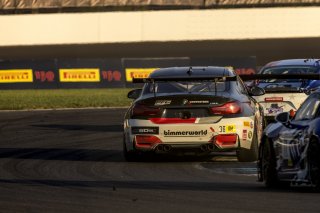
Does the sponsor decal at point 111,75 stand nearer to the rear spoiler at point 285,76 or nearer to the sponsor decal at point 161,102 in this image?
the rear spoiler at point 285,76

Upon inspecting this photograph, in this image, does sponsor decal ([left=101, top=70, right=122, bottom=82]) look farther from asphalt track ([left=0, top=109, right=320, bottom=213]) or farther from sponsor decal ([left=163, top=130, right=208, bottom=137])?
sponsor decal ([left=163, top=130, right=208, bottom=137])

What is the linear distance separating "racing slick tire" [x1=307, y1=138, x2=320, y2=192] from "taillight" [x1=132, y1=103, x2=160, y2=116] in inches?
201

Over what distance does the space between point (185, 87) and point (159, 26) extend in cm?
4122

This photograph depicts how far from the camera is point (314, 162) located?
39.3 ft

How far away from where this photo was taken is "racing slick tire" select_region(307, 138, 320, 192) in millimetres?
11891

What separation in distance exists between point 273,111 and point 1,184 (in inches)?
383

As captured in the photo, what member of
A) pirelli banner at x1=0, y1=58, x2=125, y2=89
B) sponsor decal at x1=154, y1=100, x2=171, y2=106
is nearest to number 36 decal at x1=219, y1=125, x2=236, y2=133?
sponsor decal at x1=154, y1=100, x2=171, y2=106

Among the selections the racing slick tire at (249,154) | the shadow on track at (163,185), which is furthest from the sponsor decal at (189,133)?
the shadow on track at (163,185)

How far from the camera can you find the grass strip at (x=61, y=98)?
1400 inches

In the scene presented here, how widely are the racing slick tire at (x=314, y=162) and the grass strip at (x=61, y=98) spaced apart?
75.9 feet

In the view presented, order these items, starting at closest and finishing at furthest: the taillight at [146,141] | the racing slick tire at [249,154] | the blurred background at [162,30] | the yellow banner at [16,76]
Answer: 1. the taillight at [146,141]
2. the racing slick tire at [249,154]
3. the yellow banner at [16,76]
4. the blurred background at [162,30]

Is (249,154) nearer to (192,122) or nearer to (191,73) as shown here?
(192,122)

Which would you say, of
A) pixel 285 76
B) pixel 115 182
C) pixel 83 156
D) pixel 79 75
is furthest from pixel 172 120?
pixel 79 75

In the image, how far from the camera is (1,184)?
13.9 m
